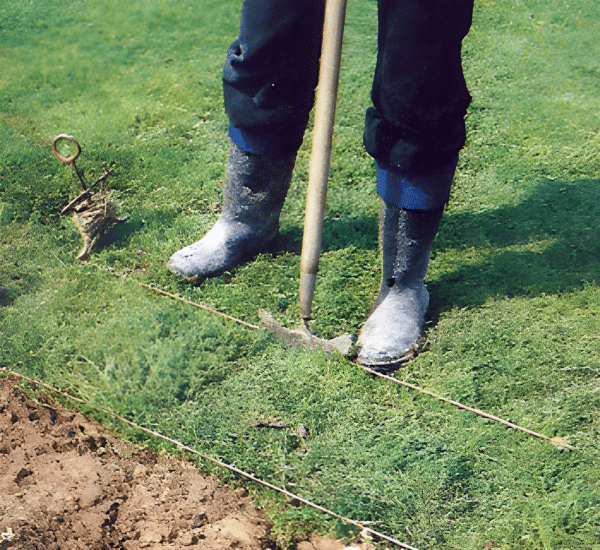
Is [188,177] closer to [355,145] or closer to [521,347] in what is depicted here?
[355,145]

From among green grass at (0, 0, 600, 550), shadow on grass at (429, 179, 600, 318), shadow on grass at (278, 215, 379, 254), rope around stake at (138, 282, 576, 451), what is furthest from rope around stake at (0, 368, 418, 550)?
shadow on grass at (278, 215, 379, 254)

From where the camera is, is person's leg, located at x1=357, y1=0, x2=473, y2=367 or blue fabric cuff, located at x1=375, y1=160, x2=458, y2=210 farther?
blue fabric cuff, located at x1=375, y1=160, x2=458, y2=210

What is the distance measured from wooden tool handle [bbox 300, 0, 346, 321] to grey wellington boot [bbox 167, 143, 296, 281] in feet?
1.77

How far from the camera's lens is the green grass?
2143 mm

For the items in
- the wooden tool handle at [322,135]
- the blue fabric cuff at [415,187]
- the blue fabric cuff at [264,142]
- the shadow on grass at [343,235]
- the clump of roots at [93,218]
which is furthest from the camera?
the shadow on grass at [343,235]

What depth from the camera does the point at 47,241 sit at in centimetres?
303

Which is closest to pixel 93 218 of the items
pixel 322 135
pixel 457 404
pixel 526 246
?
Answer: pixel 322 135

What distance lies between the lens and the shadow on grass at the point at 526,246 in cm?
286

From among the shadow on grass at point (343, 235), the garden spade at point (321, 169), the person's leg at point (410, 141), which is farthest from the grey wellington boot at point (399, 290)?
the shadow on grass at point (343, 235)

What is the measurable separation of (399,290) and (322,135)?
0.74 m

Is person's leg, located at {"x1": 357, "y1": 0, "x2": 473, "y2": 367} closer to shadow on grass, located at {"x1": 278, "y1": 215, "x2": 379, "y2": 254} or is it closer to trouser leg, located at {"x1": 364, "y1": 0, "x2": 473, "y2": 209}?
trouser leg, located at {"x1": 364, "y1": 0, "x2": 473, "y2": 209}

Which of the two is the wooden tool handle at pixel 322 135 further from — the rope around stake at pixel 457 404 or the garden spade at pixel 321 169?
the rope around stake at pixel 457 404

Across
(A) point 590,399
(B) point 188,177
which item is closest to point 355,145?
(B) point 188,177

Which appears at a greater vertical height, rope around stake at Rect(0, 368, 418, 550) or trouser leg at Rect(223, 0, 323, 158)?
trouser leg at Rect(223, 0, 323, 158)
